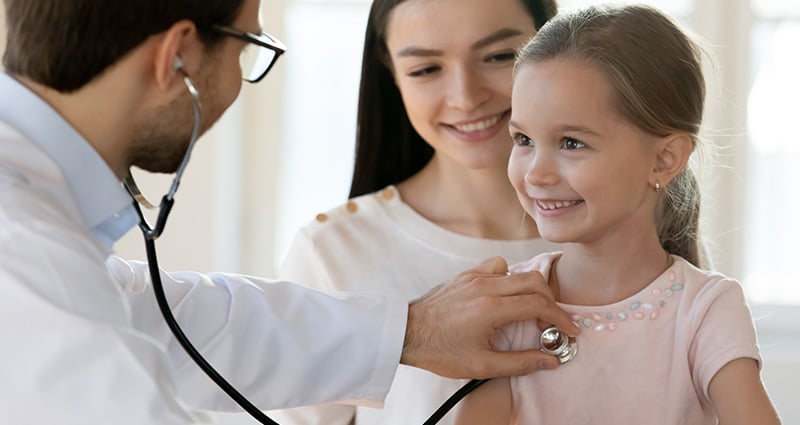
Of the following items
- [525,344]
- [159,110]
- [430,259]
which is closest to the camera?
[159,110]

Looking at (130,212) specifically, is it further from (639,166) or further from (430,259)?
(430,259)

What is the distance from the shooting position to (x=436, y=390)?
6.37ft

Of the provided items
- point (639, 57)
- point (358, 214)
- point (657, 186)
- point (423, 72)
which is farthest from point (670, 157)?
point (358, 214)

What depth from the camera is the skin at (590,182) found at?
62.6 inches

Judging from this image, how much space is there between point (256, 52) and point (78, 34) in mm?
282

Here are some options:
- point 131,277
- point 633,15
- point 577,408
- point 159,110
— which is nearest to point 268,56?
point 159,110

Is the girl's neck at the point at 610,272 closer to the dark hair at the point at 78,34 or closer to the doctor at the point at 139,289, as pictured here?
the doctor at the point at 139,289

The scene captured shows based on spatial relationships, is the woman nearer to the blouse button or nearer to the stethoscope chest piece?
the blouse button

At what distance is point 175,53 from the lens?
140 cm

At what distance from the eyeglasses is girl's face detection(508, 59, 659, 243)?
33cm

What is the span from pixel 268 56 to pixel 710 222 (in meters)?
2.49

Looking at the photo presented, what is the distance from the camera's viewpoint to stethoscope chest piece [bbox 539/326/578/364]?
163 centimetres

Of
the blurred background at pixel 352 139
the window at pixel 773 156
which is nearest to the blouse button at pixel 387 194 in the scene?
the blurred background at pixel 352 139

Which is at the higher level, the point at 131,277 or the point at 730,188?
the point at 131,277
